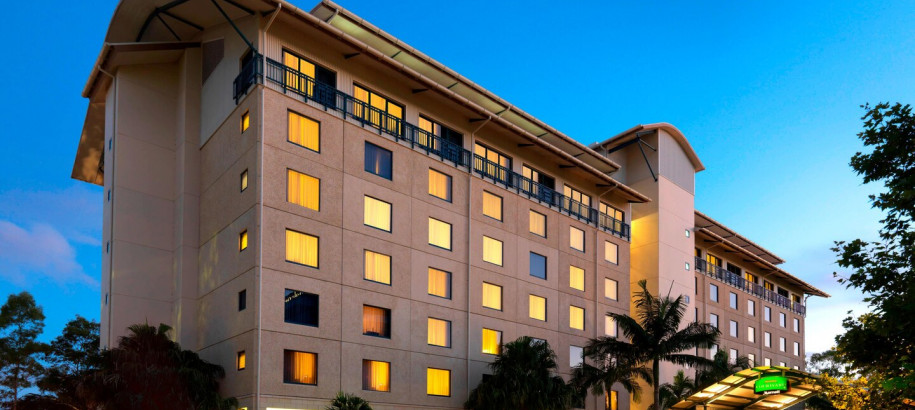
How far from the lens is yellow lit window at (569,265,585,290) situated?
156ft

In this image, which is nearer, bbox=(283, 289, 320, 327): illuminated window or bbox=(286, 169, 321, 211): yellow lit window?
bbox=(283, 289, 320, 327): illuminated window

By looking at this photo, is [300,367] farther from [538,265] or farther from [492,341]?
[538,265]

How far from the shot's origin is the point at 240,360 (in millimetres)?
31250

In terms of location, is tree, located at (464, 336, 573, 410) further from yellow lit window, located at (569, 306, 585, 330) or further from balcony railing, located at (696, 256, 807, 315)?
balcony railing, located at (696, 256, 807, 315)

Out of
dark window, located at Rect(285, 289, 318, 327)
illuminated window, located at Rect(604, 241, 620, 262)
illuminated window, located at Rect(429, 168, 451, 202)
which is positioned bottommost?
dark window, located at Rect(285, 289, 318, 327)

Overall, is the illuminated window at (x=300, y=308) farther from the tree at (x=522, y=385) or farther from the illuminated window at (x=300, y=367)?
the tree at (x=522, y=385)

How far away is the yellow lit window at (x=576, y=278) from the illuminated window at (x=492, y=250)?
6.67 m

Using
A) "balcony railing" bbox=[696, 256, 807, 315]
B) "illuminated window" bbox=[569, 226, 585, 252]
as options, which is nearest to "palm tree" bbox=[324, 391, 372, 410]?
"illuminated window" bbox=[569, 226, 585, 252]

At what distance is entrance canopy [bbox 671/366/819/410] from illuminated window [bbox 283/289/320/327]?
50.0 feet

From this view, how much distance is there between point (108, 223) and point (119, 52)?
28.1ft

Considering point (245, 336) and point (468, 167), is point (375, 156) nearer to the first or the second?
point (468, 167)

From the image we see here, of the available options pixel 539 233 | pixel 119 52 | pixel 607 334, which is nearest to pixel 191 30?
pixel 119 52

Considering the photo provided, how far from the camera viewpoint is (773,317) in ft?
258

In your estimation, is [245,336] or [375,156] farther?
[375,156]
